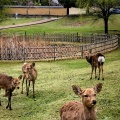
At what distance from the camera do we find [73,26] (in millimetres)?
65688

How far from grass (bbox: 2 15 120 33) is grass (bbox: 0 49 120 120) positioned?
3298 centimetres

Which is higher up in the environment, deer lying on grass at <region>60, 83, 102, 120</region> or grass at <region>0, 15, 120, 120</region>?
deer lying on grass at <region>60, 83, 102, 120</region>

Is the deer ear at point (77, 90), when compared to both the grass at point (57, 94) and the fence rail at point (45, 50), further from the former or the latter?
the fence rail at point (45, 50)

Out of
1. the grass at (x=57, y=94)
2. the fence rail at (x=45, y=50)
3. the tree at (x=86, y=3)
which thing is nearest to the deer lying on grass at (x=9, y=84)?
the grass at (x=57, y=94)

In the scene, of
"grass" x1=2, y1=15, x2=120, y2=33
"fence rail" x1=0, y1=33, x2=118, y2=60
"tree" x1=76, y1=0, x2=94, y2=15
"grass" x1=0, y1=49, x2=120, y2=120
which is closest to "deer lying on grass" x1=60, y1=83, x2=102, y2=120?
"grass" x1=0, y1=49, x2=120, y2=120

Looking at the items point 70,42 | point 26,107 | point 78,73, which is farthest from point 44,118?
point 70,42

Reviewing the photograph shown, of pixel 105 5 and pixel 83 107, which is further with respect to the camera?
pixel 105 5

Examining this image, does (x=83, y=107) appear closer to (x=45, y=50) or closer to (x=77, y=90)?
(x=77, y=90)

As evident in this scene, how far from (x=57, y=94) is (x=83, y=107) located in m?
8.76

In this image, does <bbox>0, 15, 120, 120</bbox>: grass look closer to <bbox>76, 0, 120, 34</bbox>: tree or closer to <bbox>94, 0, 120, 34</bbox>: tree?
<bbox>94, 0, 120, 34</bbox>: tree

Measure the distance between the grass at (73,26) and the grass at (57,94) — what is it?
108ft

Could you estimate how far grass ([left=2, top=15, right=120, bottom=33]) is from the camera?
60906 mm

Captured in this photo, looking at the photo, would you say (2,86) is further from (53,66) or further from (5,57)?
(5,57)

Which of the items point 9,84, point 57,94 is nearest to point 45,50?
point 57,94
